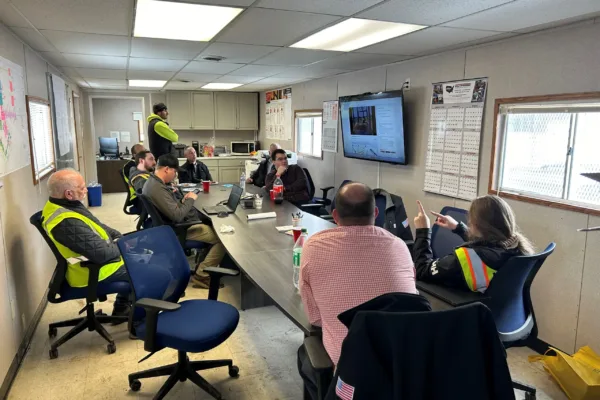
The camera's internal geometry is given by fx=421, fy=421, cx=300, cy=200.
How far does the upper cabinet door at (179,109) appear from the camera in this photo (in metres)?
8.62

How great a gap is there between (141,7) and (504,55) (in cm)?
261

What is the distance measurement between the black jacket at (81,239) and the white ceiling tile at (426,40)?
2.59m

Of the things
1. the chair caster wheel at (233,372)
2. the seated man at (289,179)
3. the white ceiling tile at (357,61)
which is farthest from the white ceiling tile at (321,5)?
the seated man at (289,179)

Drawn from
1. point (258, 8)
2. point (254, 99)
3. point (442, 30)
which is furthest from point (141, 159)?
point (254, 99)

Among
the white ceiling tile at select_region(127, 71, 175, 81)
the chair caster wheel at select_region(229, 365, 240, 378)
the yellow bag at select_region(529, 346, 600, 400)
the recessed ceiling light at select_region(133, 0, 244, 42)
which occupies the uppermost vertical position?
the white ceiling tile at select_region(127, 71, 175, 81)

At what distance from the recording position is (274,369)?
2744mm

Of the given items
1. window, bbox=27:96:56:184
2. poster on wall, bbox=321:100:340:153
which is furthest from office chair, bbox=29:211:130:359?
poster on wall, bbox=321:100:340:153

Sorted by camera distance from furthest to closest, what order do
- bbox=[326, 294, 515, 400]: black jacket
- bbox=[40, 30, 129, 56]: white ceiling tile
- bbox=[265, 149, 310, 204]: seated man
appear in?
bbox=[265, 149, 310, 204]: seated man, bbox=[40, 30, 129, 56]: white ceiling tile, bbox=[326, 294, 515, 400]: black jacket

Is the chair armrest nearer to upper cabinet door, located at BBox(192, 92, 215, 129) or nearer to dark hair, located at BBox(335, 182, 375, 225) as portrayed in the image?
dark hair, located at BBox(335, 182, 375, 225)

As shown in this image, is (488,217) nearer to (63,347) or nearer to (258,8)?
(258,8)

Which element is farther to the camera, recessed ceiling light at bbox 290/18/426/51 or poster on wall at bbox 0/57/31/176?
recessed ceiling light at bbox 290/18/426/51

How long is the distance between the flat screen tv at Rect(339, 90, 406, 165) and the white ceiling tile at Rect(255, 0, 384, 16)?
73.2 inches

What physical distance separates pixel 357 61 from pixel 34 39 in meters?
2.95

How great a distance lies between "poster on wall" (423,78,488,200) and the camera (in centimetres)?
352
